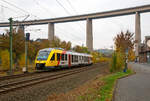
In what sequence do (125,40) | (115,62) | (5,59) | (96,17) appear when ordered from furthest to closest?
(96,17), (125,40), (5,59), (115,62)

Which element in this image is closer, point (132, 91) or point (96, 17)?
point (132, 91)

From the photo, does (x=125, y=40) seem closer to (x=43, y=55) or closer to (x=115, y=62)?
(x=115, y=62)

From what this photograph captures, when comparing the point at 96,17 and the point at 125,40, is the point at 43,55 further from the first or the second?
the point at 96,17

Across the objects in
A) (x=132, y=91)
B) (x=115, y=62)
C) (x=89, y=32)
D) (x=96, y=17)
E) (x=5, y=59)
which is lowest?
(x=132, y=91)

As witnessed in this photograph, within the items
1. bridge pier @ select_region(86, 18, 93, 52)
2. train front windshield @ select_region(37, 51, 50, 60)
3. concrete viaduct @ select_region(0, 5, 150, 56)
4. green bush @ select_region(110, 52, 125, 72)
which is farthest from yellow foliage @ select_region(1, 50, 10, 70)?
bridge pier @ select_region(86, 18, 93, 52)

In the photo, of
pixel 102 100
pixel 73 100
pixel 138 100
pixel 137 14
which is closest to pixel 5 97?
pixel 73 100

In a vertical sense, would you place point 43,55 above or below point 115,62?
above

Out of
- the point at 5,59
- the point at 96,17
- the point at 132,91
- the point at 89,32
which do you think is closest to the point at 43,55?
the point at 5,59

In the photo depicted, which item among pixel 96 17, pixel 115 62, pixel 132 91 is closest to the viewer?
pixel 132 91

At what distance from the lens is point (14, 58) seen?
2317cm

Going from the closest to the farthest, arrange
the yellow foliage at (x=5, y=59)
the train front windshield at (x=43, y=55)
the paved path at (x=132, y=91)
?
1. the paved path at (x=132, y=91)
2. the train front windshield at (x=43, y=55)
3. the yellow foliage at (x=5, y=59)

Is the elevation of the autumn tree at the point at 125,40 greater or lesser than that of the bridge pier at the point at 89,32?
lesser

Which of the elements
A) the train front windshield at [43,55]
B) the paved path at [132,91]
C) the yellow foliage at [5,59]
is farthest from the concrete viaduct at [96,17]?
Answer: the paved path at [132,91]

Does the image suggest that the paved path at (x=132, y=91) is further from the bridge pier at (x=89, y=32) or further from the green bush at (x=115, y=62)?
the bridge pier at (x=89, y=32)
